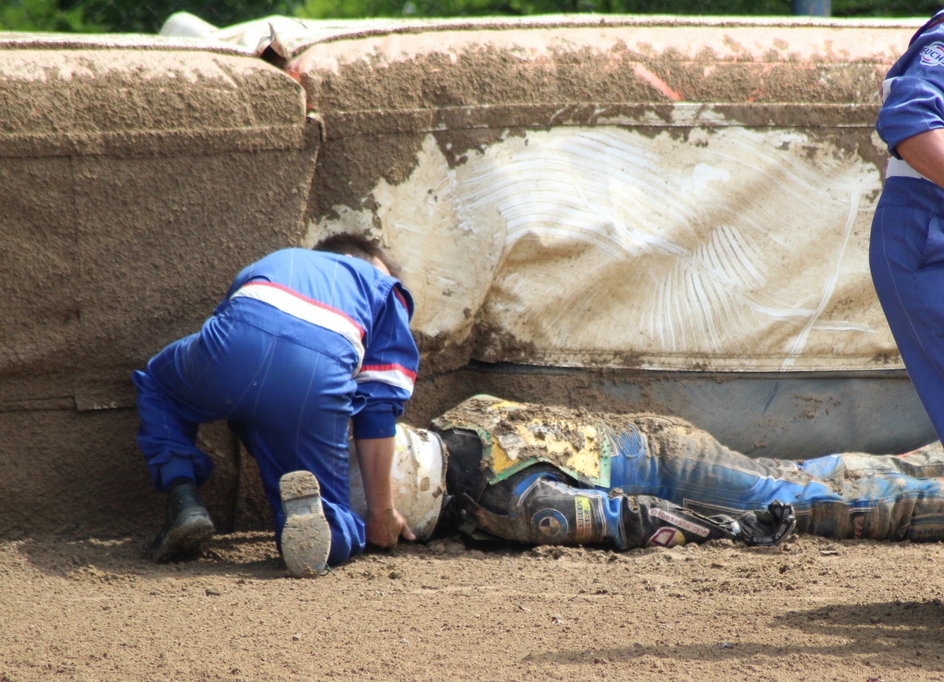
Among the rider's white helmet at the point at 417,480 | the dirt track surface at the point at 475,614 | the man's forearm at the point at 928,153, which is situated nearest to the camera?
the dirt track surface at the point at 475,614

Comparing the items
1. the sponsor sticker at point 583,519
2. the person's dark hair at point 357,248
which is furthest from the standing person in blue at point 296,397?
the sponsor sticker at point 583,519

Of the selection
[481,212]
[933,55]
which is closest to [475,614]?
[481,212]

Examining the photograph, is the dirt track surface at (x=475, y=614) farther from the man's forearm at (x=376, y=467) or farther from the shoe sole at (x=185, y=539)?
the man's forearm at (x=376, y=467)

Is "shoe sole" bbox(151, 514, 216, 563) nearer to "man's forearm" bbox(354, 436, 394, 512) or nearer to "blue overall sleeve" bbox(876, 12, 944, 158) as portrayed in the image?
"man's forearm" bbox(354, 436, 394, 512)

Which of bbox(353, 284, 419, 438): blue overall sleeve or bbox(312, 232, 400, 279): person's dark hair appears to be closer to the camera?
bbox(353, 284, 419, 438): blue overall sleeve

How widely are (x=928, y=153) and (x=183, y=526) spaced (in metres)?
2.08

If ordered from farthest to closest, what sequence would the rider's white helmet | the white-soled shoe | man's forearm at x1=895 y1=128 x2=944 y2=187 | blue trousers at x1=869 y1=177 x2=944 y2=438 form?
1. the rider's white helmet
2. the white-soled shoe
3. blue trousers at x1=869 y1=177 x2=944 y2=438
4. man's forearm at x1=895 y1=128 x2=944 y2=187

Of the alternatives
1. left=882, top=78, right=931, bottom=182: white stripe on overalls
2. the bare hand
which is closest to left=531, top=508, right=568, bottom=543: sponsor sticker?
the bare hand

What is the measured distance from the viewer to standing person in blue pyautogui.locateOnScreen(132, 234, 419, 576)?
10.3 ft

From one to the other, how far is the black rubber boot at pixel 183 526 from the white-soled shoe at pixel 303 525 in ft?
0.79

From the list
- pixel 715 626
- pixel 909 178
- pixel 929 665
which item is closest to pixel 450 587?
pixel 715 626

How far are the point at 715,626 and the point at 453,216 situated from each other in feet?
5.53

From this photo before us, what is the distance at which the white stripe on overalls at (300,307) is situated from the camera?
126 inches

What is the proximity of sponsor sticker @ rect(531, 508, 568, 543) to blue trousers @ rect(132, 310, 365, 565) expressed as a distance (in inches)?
21.0
